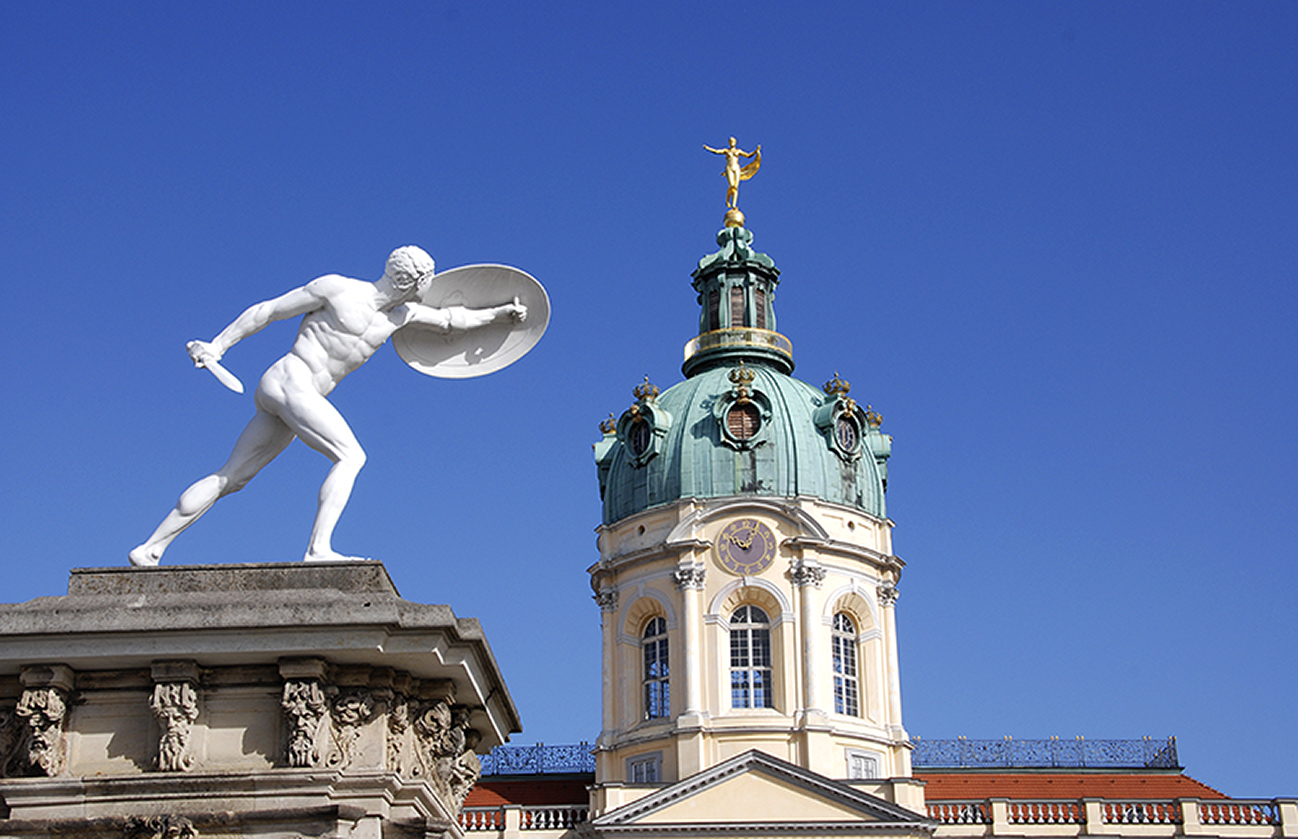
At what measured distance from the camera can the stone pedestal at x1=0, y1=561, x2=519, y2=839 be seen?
10.1 metres

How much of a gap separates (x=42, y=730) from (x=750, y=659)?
42942 mm

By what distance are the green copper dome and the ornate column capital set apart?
254 cm

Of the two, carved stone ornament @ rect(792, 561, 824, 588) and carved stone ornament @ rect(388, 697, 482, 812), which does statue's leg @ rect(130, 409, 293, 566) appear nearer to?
carved stone ornament @ rect(388, 697, 482, 812)

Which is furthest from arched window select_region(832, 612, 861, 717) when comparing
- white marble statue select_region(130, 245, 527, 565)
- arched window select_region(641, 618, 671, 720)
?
white marble statue select_region(130, 245, 527, 565)

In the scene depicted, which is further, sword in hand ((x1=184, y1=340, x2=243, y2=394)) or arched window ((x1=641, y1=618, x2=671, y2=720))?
arched window ((x1=641, y1=618, x2=671, y2=720))

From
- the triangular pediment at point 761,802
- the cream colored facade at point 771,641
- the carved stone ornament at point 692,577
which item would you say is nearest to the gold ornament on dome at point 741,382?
the cream colored facade at point 771,641

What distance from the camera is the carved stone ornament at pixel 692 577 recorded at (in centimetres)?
5219

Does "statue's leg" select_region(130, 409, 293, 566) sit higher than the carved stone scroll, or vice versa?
"statue's leg" select_region(130, 409, 293, 566)

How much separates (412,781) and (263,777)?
928 millimetres

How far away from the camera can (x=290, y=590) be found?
34.6ft

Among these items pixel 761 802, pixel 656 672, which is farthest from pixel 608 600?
pixel 761 802

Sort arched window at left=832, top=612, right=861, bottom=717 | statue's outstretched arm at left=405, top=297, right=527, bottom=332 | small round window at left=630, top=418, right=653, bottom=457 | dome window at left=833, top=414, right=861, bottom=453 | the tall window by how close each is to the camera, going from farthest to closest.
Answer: the tall window, small round window at left=630, top=418, right=653, bottom=457, dome window at left=833, top=414, right=861, bottom=453, arched window at left=832, top=612, right=861, bottom=717, statue's outstretched arm at left=405, top=297, right=527, bottom=332

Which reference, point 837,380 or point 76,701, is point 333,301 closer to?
point 76,701

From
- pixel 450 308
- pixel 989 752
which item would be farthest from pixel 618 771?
pixel 450 308
